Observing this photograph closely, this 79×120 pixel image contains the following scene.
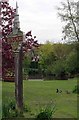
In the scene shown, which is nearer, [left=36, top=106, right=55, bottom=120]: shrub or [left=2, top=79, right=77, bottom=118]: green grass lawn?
[left=36, top=106, right=55, bottom=120]: shrub

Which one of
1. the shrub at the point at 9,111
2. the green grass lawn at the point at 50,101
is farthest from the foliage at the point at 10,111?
the green grass lawn at the point at 50,101

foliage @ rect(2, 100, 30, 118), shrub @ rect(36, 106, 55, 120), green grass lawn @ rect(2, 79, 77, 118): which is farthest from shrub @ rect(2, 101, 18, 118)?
shrub @ rect(36, 106, 55, 120)

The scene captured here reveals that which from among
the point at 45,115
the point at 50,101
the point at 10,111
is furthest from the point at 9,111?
the point at 50,101

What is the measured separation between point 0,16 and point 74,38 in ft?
45.0

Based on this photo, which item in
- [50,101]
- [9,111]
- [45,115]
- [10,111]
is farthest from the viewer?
[50,101]

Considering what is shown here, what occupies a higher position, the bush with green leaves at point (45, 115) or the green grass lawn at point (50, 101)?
the bush with green leaves at point (45, 115)

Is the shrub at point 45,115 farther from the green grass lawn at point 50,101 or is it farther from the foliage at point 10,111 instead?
the green grass lawn at point 50,101

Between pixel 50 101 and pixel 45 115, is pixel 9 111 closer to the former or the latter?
pixel 45 115

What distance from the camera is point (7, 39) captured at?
1530cm

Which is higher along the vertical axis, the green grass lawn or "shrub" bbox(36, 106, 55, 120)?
"shrub" bbox(36, 106, 55, 120)

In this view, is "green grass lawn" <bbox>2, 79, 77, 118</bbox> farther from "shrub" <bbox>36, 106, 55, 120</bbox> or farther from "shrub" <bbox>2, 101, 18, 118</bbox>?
"shrub" <bbox>36, 106, 55, 120</bbox>

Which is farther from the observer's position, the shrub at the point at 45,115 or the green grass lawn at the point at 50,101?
the green grass lawn at the point at 50,101

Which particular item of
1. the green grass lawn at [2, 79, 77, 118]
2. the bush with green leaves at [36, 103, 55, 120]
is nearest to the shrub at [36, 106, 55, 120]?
the bush with green leaves at [36, 103, 55, 120]

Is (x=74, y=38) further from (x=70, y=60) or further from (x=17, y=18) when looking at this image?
(x=17, y=18)
